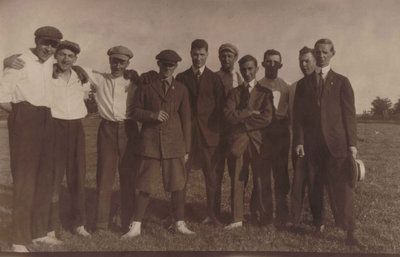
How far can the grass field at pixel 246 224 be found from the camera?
3.16m

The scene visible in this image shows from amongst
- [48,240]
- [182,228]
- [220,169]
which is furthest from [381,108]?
[48,240]

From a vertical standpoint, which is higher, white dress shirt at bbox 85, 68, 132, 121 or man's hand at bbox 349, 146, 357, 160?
white dress shirt at bbox 85, 68, 132, 121

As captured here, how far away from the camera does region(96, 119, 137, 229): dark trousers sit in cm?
319

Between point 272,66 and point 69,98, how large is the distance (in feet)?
5.32

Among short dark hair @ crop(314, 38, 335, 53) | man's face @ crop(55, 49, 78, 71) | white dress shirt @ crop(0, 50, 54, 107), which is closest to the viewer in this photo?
white dress shirt @ crop(0, 50, 54, 107)

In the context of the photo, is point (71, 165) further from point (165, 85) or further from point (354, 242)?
point (354, 242)

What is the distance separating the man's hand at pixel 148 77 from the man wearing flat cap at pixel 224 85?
504 millimetres

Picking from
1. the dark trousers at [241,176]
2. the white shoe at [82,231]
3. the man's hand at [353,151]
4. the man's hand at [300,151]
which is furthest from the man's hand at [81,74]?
the man's hand at [353,151]

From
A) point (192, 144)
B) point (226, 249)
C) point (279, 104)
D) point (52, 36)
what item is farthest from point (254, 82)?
point (52, 36)

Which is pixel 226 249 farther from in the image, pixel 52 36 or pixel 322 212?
pixel 52 36

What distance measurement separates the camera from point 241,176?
3.27 meters

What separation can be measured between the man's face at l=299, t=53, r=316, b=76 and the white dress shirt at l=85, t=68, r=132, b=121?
54.2 inches

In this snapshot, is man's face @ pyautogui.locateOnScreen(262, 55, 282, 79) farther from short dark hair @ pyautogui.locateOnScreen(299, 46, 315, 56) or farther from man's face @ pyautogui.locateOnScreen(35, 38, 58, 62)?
man's face @ pyautogui.locateOnScreen(35, 38, 58, 62)

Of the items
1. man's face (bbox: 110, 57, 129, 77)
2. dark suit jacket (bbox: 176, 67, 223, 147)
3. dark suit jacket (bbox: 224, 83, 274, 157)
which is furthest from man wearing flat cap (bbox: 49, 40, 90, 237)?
dark suit jacket (bbox: 224, 83, 274, 157)
